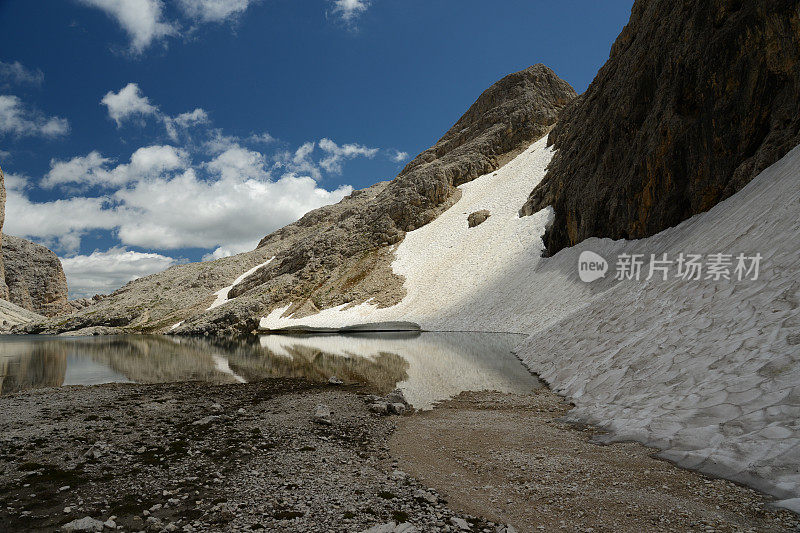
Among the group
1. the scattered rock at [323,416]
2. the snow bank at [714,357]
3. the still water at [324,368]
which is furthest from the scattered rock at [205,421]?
the snow bank at [714,357]

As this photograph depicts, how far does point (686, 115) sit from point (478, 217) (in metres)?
39.6

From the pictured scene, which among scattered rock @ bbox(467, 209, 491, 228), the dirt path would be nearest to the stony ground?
the dirt path

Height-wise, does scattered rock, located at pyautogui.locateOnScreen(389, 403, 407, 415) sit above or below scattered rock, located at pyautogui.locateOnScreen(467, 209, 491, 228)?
below

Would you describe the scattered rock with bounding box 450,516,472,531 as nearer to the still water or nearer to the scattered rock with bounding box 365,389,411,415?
the scattered rock with bounding box 365,389,411,415

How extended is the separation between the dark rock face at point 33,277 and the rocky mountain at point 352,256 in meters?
46.1

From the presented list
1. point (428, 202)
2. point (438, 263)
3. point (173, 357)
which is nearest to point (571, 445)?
point (173, 357)

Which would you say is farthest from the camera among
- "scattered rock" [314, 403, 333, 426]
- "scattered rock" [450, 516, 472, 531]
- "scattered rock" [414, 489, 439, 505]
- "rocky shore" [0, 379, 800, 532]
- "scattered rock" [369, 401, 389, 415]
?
"scattered rock" [369, 401, 389, 415]

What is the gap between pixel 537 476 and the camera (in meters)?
7.31

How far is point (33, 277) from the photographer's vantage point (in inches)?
4953

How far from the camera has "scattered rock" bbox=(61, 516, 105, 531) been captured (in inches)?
214

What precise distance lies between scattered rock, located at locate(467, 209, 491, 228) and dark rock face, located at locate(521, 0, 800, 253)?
24.8 meters

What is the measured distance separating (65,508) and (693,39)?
38.5 metres

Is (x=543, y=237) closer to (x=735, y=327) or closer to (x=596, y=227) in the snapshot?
(x=596, y=227)
